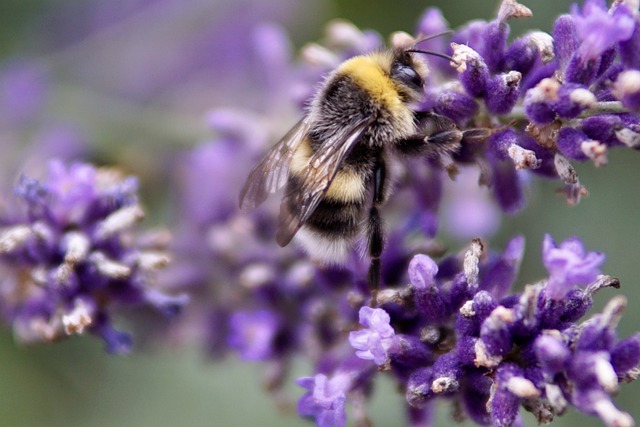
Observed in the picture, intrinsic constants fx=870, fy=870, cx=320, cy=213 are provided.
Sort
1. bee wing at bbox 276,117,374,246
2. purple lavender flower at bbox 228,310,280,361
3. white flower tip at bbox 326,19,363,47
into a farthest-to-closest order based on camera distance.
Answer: white flower tip at bbox 326,19,363,47 → purple lavender flower at bbox 228,310,280,361 → bee wing at bbox 276,117,374,246

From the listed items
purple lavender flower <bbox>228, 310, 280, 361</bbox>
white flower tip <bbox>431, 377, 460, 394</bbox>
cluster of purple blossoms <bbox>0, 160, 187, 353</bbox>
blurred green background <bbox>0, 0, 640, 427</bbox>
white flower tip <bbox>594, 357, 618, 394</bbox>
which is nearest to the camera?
white flower tip <bbox>594, 357, 618, 394</bbox>

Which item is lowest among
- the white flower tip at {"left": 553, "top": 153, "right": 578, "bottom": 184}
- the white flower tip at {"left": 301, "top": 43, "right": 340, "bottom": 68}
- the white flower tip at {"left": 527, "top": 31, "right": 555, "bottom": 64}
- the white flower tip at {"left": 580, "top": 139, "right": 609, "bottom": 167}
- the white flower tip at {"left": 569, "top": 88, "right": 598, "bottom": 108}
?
the white flower tip at {"left": 580, "top": 139, "right": 609, "bottom": 167}

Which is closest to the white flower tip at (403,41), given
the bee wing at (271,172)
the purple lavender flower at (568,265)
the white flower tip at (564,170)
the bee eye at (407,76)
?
the bee eye at (407,76)

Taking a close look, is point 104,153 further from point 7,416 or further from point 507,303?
point 507,303

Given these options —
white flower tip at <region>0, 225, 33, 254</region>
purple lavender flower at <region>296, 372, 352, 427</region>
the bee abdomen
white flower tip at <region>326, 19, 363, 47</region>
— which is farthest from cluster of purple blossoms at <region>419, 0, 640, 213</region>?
white flower tip at <region>0, 225, 33, 254</region>

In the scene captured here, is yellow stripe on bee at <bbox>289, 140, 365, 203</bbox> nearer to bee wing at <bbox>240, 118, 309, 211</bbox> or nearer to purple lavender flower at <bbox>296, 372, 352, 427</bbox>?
bee wing at <bbox>240, 118, 309, 211</bbox>

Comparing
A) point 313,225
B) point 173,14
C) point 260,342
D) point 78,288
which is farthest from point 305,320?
point 173,14

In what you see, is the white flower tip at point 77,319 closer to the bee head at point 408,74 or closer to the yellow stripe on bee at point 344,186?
the yellow stripe on bee at point 344,186

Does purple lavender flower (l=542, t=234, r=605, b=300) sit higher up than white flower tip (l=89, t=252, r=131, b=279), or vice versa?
white flower tip (l=89, t=252, r=131, b=279)
